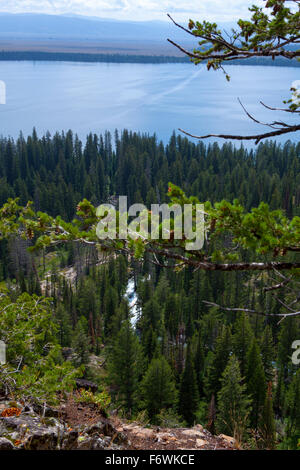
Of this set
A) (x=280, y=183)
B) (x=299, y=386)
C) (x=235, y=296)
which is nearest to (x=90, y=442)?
(x=299, y=386)

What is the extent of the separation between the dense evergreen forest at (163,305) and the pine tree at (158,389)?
0.29 ft

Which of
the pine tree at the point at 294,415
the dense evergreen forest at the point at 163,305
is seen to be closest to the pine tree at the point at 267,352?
the dense evergreen forest at the point at 163,305

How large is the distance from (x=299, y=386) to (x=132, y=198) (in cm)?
7758

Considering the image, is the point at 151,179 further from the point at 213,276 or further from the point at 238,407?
the point at 238,407

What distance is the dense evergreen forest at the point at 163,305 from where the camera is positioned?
37.2 m

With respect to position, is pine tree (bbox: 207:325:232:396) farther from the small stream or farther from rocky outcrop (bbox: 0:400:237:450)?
rocky outcrop (bbox: 0:400:237:450)

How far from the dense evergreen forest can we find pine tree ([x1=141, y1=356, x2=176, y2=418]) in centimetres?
9

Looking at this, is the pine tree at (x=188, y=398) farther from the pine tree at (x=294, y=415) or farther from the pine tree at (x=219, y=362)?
the pine tree at (x=294, y=415)

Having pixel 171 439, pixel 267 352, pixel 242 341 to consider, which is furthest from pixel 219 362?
pixel 171 439

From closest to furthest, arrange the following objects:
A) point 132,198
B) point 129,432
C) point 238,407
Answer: point 129,432
point 238,407
point 132,198

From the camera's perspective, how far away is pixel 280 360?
49.8 metres

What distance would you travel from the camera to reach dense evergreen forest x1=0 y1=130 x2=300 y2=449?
3725cm

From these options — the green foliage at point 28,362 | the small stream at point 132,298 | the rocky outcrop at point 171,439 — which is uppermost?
the green foliage at point 28,362

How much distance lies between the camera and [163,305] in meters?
60.6
